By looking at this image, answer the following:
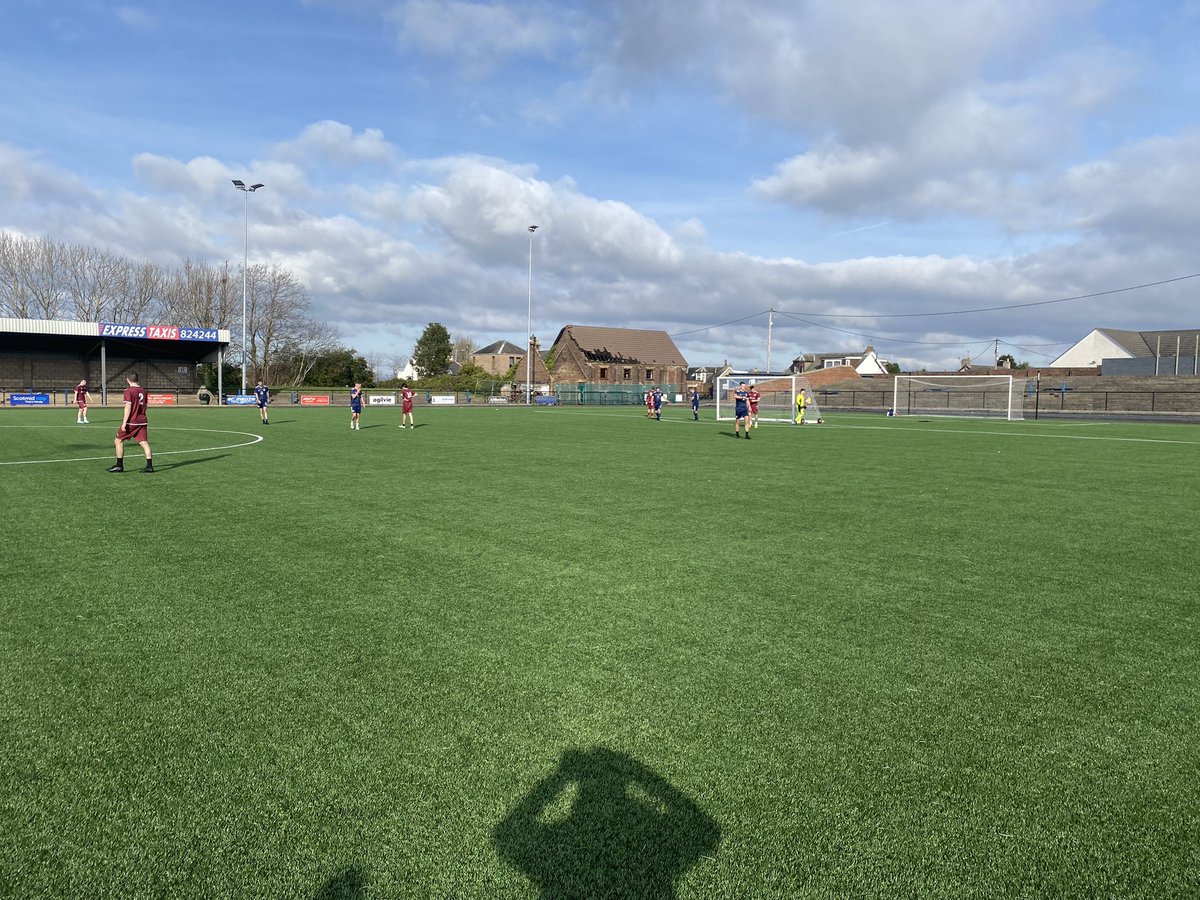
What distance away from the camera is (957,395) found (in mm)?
54844

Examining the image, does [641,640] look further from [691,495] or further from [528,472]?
[528,472]

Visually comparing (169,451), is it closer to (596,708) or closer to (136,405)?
(136,405)

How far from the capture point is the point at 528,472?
13867 millimetres

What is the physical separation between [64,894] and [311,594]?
3.37m

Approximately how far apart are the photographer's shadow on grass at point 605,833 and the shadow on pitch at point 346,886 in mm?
493

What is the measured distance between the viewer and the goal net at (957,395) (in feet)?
164

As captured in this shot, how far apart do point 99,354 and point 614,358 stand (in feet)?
174

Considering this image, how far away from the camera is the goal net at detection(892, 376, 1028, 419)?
164ft

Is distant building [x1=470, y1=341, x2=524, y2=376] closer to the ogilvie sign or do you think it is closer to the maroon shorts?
the ogilvie sign

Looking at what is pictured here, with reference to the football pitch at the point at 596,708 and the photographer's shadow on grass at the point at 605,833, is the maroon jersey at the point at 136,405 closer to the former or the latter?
the football pitch at the point at 596,708

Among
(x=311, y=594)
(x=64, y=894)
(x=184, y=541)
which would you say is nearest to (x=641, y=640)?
(x=311, y=594)

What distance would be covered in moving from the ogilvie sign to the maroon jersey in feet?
140

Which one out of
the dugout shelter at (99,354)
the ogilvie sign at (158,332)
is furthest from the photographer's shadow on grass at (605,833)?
the ogilvie sign at (158,332)

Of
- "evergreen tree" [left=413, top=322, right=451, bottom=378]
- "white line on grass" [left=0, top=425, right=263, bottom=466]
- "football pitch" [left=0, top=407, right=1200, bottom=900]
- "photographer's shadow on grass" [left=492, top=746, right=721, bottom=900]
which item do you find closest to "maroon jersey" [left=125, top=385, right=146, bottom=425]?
"white line on grass" [left=0, top=425, right=263, bottom=466]
